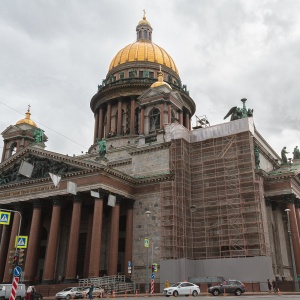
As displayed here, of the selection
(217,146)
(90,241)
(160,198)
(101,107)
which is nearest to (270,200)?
(217,146)

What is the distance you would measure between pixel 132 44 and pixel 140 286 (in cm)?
4526

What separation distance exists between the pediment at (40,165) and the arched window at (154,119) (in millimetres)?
13374

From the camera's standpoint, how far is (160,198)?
42188 mm

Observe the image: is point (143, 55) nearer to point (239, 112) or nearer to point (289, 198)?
point (239, 112)

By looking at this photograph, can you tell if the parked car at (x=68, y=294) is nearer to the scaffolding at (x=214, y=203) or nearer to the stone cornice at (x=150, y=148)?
the scaffolding at (x=214, y=203)

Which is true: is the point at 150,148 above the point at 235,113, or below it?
below

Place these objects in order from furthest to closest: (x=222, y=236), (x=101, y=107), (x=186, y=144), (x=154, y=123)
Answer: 1. (x=101, y=107)
2. (x=154, y=123)
3. (x=186, y=144)
4. (x=222, y=236)

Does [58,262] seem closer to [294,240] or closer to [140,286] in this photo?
[140,286]

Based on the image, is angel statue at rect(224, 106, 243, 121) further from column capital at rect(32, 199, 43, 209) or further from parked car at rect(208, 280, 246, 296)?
column capital at rect(32, 199, 43, 209)

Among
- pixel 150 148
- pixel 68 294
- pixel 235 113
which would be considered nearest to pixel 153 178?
pixel 150 148

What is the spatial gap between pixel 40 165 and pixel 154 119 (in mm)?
16241

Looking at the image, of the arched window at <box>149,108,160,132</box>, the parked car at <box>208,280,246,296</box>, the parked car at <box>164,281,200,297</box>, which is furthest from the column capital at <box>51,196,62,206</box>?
the parked car at <box>208,280,246,296</box>

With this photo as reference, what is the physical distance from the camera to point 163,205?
4038cm

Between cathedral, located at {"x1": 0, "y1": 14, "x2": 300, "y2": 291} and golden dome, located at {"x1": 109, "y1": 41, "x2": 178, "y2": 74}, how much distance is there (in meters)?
16.8
